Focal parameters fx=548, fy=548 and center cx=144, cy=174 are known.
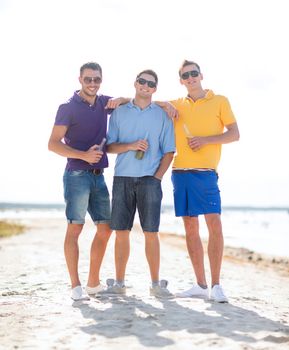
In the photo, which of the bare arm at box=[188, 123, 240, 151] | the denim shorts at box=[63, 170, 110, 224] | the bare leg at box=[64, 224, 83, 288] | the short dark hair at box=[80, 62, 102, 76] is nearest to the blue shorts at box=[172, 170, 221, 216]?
the bare arm at box=[188, 123, 240, 151]

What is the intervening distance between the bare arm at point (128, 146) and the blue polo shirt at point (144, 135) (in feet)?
0.28

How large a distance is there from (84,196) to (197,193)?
4.22ft

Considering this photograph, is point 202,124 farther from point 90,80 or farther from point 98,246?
point 98,246

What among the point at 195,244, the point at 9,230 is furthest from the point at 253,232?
the point at 195,244

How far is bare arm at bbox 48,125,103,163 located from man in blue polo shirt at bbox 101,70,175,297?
35cm

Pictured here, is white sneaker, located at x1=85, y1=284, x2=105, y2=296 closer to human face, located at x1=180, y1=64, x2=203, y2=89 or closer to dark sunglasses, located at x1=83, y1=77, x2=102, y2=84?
dark sunglasses, located at x1=83, y1=77, x2=102, y2=84

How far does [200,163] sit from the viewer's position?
6.31m

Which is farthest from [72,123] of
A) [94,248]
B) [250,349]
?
[250,349]

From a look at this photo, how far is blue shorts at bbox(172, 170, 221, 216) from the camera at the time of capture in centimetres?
627

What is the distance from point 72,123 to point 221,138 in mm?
1695

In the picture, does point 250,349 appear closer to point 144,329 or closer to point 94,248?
point 144,329

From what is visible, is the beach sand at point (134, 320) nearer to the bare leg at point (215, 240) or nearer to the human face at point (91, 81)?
the bare leg at point (215, 240)

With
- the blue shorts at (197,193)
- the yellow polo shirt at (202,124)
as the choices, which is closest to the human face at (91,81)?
the yellow polo shirt at (202,124)

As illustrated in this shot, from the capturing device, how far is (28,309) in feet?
19.0
